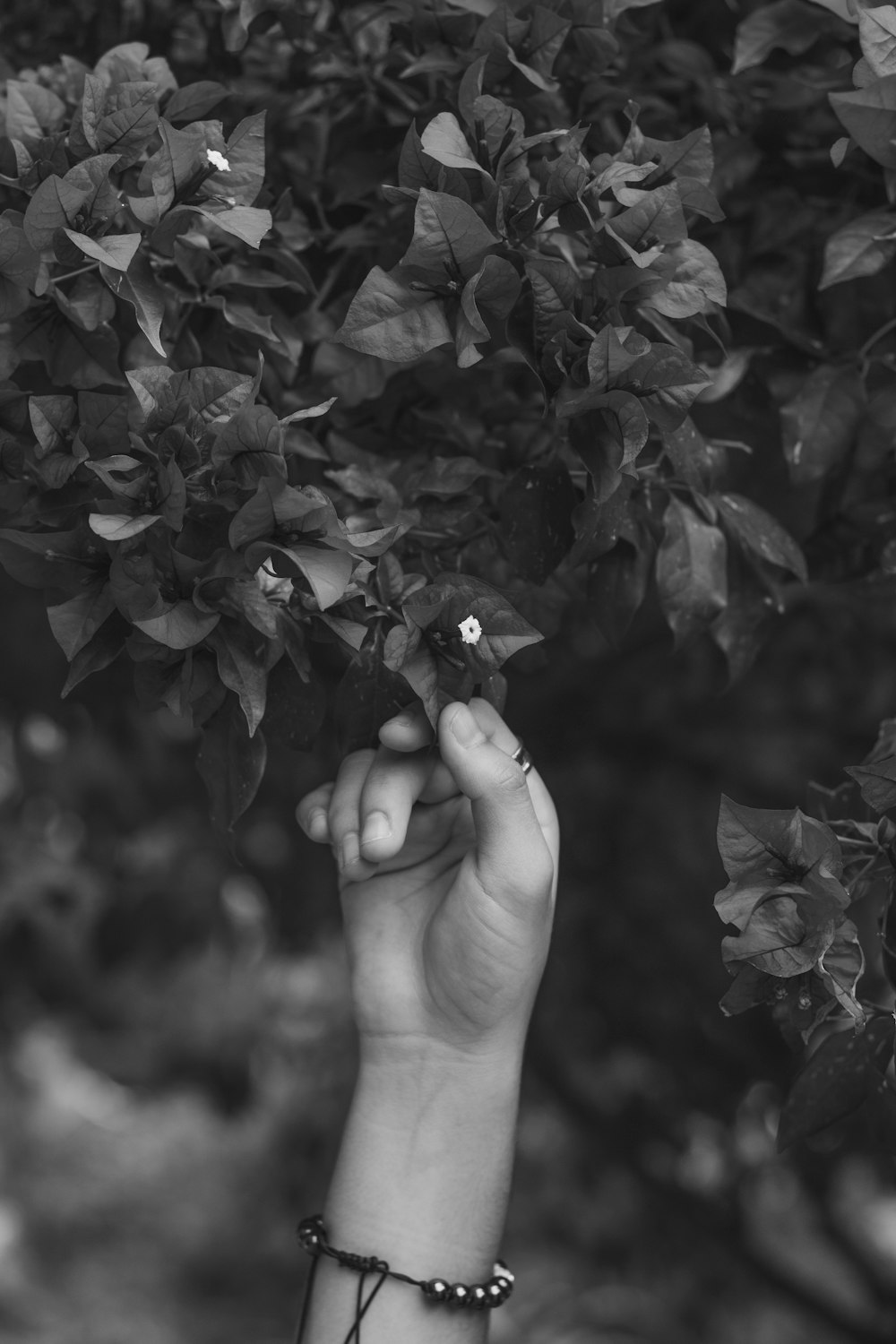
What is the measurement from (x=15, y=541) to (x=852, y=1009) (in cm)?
39

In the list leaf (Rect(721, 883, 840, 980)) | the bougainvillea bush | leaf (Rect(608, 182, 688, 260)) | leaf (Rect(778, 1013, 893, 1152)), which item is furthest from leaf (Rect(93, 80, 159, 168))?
leaf (Rect(778, 1013, 893, 1152))

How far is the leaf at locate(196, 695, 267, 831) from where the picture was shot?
610 mm

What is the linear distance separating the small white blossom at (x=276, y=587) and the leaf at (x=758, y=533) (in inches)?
10.0

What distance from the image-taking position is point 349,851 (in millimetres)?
622

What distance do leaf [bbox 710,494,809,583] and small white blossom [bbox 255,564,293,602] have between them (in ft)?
0.83

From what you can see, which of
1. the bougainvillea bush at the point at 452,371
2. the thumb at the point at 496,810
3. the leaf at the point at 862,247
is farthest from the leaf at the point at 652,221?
the thumb at the point at 496,810

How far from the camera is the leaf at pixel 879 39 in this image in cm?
55

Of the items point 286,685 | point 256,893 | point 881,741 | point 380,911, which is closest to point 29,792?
point 256,893

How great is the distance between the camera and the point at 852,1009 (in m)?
0.49

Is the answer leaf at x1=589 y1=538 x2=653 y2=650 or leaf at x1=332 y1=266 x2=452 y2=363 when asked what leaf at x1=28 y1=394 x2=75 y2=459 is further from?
leaf at x1=589 y1=538 x2=653 y2=650

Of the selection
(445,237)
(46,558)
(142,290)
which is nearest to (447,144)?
(445,237)

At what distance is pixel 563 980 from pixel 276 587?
111cm

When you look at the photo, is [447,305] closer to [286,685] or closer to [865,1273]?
[286,685]

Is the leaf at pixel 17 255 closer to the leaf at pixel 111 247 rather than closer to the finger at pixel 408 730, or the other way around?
the leaf at pixel 111 247
